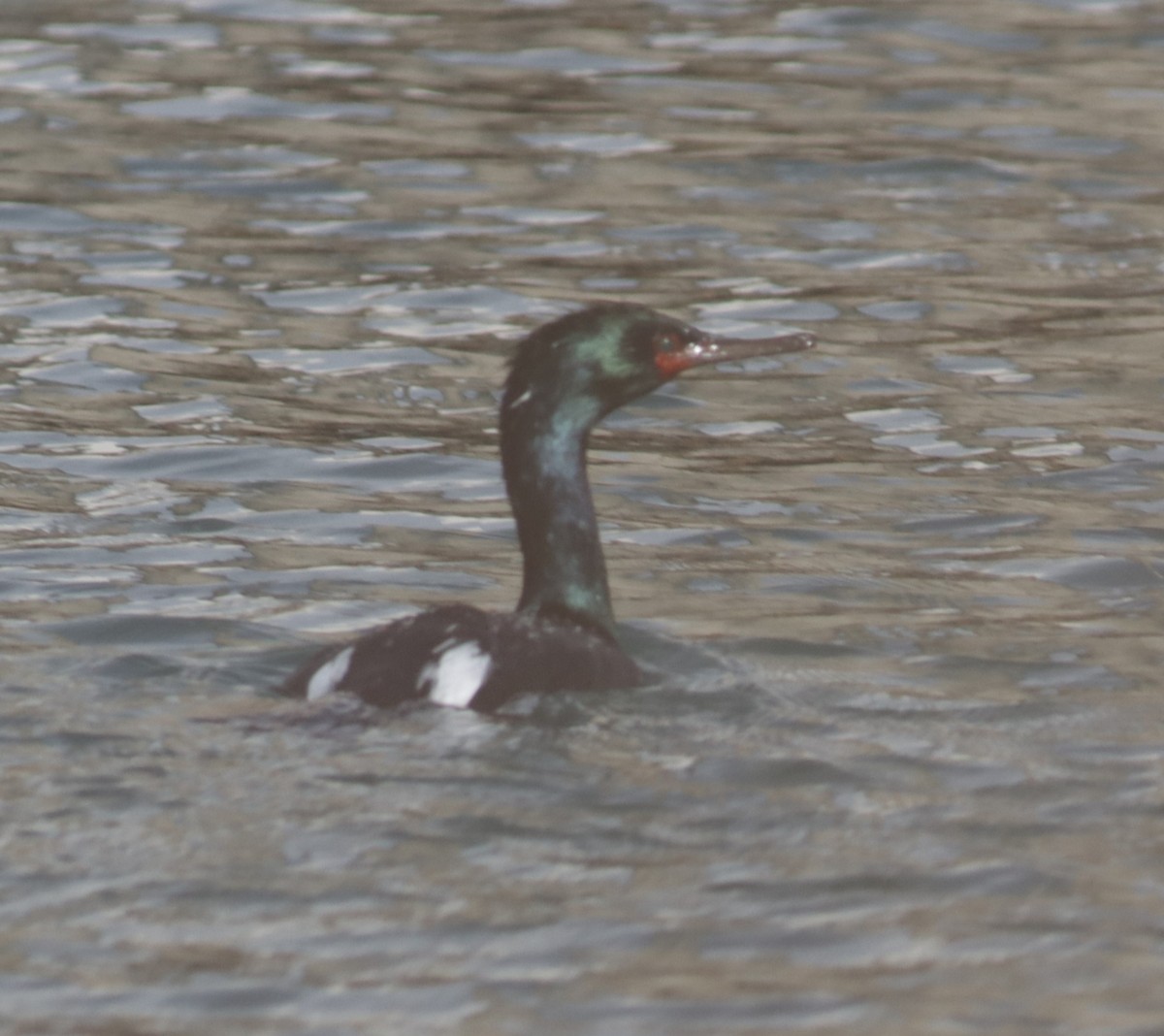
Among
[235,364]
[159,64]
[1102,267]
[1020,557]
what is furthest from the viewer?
[159,64]

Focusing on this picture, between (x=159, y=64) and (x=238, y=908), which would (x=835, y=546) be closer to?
(x=238, y=908)

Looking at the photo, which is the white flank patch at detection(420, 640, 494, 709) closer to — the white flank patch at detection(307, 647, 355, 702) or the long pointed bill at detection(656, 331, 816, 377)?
the white flank patch at detection(307, 647, 355, 702)

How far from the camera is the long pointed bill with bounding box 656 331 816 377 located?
7.07 metres

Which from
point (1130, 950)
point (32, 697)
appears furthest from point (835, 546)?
point (1130, 950)

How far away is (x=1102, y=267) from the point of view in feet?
38.6

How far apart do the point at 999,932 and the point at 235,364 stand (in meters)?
6.07

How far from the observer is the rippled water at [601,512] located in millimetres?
5176

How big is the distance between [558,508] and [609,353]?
44 cm

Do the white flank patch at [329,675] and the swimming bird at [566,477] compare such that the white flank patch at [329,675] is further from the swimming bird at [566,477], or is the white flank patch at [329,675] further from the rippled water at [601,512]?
the rippled water at [601,512]

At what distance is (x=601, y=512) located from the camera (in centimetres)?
899

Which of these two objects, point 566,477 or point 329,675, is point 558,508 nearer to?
point 566,477

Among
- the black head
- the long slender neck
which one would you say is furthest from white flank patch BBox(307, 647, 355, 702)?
the black head

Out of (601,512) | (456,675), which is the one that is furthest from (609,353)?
(601,512)

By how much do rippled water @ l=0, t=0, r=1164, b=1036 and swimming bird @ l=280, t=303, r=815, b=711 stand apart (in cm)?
19
